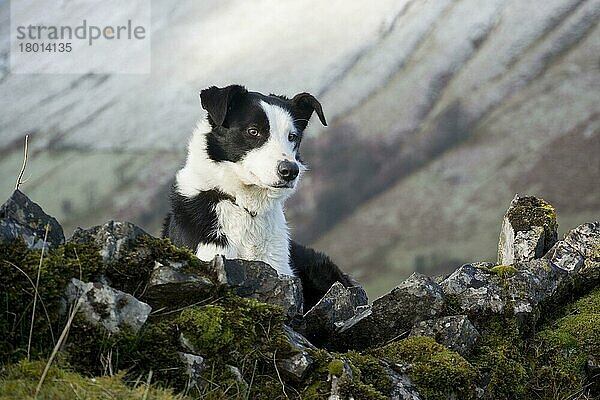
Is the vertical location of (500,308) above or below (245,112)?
below

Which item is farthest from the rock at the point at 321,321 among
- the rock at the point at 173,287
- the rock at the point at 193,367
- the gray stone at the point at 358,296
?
the rock at the point at 193,367

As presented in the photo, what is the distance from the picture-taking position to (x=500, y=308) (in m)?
5.73

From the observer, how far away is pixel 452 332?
17.8ft

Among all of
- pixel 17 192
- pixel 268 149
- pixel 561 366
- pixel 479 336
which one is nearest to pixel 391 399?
pixel 479 336

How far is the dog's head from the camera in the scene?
7039 millimetres

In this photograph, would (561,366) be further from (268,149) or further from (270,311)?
(268,149)

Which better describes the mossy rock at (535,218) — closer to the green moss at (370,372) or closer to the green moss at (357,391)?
the green moss at (370,372)

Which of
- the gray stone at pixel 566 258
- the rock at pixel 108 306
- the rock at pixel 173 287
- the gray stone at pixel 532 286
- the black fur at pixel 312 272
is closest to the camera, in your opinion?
the rock at pixel 108 306

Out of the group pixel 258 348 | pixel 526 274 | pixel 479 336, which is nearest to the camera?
pixel 258 348

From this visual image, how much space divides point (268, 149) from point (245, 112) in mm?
408

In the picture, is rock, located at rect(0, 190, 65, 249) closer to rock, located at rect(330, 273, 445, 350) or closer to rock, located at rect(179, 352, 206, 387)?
rock, located at rect(179, 352, 206, 387)

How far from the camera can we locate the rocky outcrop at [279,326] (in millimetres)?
4316

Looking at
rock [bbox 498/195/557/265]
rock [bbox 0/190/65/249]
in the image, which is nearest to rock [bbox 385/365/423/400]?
rock [bbox 0/190/65/249]

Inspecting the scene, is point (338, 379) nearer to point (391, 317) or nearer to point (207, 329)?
point (207, 329)
